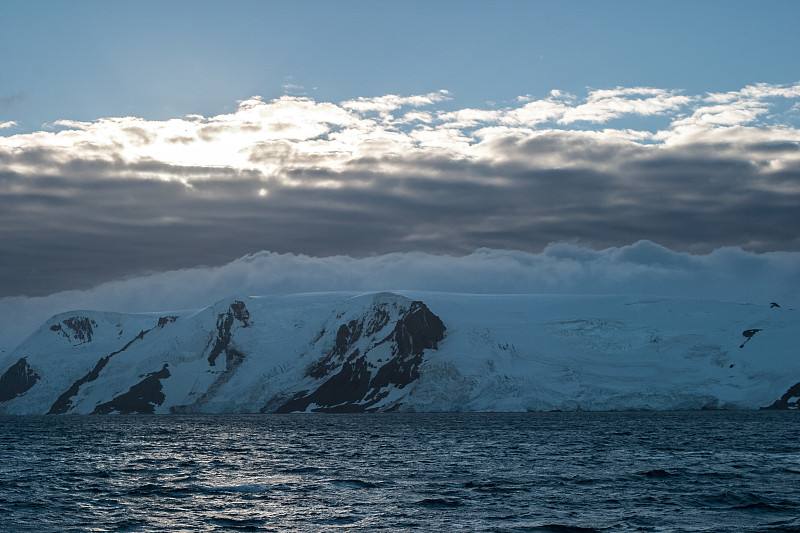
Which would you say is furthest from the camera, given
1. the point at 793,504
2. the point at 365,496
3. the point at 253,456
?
the point at 253,456

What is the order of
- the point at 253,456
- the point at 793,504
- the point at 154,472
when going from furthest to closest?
the point at 253,456
the point at 154,472
the point at 793,504

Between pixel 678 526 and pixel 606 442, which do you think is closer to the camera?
pixel 678 526

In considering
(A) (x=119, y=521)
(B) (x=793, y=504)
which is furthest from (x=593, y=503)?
(A) (x=119, y=521)

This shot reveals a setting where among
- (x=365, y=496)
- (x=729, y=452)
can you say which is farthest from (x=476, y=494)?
(x=729, y=452)

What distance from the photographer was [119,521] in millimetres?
43938

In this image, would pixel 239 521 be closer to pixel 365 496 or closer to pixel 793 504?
pixel 365 496

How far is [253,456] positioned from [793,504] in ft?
182

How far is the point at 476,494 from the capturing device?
52562 mm

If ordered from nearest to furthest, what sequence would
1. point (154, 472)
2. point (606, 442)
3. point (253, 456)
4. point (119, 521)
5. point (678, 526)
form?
1. point (678, 526)
2. point (119, 521)
3. point (154, 472)
4. point (253, 456)
5. point (606, 442)

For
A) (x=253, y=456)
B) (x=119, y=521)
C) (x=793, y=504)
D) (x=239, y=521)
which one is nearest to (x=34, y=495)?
(x=119, y=521)

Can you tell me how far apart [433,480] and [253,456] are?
31.9 m

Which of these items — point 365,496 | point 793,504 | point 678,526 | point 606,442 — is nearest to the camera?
point 678,526

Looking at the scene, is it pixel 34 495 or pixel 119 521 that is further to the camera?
pixel 34 495

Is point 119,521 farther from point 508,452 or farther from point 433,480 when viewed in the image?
point 508,452
